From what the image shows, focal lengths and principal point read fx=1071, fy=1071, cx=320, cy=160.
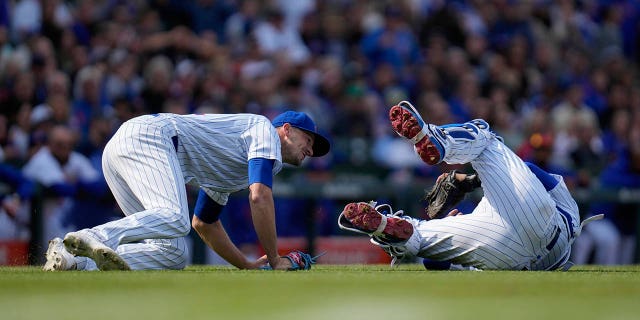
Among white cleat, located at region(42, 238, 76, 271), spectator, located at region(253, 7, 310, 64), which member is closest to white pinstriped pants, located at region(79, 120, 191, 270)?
white cleat, located at region(42, 238, 76, 271)

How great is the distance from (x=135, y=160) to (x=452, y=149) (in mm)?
2023

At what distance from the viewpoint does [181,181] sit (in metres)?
6.74

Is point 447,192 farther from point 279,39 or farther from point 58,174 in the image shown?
point 279,39

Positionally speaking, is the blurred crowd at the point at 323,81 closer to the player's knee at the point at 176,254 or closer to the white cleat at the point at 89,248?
the player's knee at the point at 176,254

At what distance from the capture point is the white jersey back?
7012 millimetres

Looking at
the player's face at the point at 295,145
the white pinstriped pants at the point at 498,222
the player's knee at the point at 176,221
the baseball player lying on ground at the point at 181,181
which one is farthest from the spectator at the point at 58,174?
the white pinstriped pants at the point at 498,222

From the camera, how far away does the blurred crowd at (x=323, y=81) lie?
11.1m

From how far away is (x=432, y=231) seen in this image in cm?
732

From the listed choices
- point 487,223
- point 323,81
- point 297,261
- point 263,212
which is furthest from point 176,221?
point 323,81

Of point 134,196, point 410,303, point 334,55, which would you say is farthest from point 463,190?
point 334,55

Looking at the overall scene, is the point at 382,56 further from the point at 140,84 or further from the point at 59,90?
the point at 59,90

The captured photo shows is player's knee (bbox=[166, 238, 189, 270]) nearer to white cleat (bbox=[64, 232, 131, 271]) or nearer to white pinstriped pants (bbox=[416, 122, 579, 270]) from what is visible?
white cleat (bbox=[64, 232, 131, 271])

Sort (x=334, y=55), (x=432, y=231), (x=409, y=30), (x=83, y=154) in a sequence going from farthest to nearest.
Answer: (x=409, y=30) → (x=334, y=55) → (x=83, y=154) → (x=432, y=231)

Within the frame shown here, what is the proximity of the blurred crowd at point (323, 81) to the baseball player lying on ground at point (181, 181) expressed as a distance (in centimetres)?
356
